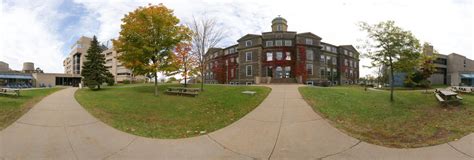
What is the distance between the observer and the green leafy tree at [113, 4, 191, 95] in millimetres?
15859

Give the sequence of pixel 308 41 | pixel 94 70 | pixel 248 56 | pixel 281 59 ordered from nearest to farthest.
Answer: pixel 94 70
pixel 281 59
pixel 248 56
pixel 308 41

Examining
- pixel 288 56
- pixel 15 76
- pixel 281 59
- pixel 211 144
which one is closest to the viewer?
pixel 211 144

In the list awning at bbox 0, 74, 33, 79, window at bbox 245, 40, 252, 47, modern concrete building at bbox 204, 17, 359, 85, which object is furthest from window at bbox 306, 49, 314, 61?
awning at bbox 0, 74, 33, 79

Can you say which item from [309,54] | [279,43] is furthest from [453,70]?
[279,43]

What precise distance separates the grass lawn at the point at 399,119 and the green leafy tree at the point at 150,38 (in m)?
10.0

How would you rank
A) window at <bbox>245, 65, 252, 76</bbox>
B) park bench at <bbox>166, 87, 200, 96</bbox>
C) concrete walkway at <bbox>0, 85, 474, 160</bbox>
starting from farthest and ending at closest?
window at <bbox>245, 65, 252, 76</bbox> → park bench at <bbox>166, 87, 200, 96</bbox> → concrete walkway at <bbox>0, 85, 474, 160</bbox>

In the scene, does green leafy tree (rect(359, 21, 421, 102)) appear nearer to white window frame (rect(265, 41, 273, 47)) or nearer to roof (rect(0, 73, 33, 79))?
white window frame (rect(265, 41, 273, 47))

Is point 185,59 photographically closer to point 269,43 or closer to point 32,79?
point 269,43

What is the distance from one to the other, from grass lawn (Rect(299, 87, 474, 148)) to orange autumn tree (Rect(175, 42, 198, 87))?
10.3 m

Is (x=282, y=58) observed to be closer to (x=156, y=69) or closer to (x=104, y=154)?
(x=156, y=69)

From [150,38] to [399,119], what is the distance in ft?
49.0

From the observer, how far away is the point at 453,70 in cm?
4256

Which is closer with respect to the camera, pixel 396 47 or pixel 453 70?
pixel 396 47

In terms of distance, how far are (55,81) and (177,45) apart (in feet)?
146
